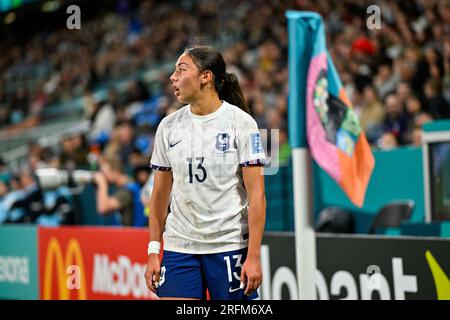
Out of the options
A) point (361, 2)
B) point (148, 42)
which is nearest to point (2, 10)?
point (148, 42)

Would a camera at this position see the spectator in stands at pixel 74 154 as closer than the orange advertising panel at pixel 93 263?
No

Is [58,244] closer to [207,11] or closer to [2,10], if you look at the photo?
[207,11]

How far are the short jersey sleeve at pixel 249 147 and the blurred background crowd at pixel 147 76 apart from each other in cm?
75

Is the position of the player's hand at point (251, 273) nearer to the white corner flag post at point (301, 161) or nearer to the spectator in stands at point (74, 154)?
the white corner flag post at point (301, 161)

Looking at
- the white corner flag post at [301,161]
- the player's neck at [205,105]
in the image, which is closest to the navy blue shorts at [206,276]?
the player's neck at [205,105]

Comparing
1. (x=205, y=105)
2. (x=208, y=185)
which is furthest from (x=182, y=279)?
(x=205, y=105)

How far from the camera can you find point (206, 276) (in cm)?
449

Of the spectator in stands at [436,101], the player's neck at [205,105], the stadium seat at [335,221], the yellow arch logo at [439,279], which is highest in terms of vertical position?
the spectator in stands at [436,101]

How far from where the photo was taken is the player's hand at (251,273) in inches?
169

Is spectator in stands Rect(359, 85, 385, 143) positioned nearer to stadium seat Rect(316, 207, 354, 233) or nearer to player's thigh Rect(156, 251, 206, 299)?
stadium seat Rect(316, 207, 354, 233)

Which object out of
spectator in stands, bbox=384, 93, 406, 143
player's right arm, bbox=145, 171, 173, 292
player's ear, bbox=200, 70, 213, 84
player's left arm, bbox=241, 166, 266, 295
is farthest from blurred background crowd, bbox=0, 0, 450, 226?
player's left arm, bbox=241, 166, 266, 295

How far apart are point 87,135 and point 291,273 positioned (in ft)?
33.6

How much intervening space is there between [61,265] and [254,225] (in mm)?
5370
